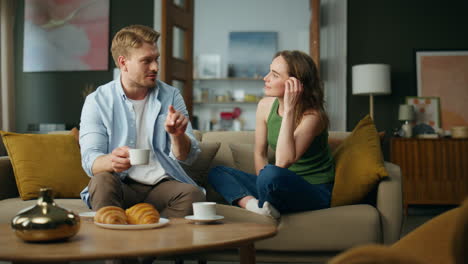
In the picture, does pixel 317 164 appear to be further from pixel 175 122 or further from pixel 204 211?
pixel 204 211

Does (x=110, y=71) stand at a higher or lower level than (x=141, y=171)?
higher

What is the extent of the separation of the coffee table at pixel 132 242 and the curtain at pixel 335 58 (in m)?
4.20

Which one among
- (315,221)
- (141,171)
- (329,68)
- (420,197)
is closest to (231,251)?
(315,221)

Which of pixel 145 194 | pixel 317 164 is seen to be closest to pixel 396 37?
pixel 317 164

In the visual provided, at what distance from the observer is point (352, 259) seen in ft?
1.94

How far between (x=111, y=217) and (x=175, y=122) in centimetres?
57

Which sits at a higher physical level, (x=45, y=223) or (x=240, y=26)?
(x=240, y=26)

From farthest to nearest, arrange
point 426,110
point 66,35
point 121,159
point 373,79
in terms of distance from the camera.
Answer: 1. point 66,35
2. point 426,110
3. point 373,79
4. point 121,159

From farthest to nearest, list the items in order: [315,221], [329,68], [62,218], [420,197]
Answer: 1. [329,68]
2. [420,197]
3. [315,221]
4. [62,218]

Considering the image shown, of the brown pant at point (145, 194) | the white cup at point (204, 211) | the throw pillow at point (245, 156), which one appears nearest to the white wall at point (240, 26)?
the throw pillow at point (245, 156)

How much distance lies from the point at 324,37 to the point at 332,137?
3.08 meters

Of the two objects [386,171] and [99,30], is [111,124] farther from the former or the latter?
[99,30]

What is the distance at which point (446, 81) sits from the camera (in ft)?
18.1

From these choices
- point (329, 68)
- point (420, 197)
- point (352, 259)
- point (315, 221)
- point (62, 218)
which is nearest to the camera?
point (352, 259)
